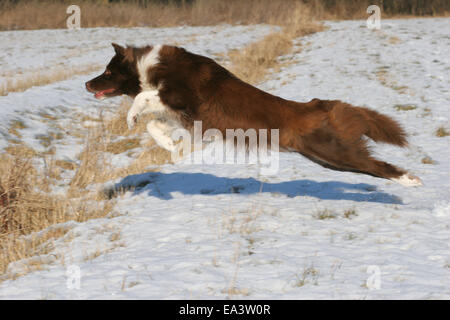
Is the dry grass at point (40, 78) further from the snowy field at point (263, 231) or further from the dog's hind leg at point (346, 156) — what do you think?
the dog's hind leg at point (346, 156)

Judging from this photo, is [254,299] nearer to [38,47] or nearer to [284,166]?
[284,166]

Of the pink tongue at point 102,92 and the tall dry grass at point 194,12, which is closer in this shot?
the pink tongue at point 102,92

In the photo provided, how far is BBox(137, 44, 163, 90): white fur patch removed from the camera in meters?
4.93

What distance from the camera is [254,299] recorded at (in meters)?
2.88

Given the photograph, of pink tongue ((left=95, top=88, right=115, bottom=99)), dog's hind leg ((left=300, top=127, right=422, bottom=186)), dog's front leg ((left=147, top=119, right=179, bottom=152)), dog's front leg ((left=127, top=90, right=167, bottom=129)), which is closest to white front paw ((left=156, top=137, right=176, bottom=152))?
dog's front leg ((left=147, top=119, right=179, bottom=152))

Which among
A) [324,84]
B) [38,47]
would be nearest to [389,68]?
Result: [324,84]

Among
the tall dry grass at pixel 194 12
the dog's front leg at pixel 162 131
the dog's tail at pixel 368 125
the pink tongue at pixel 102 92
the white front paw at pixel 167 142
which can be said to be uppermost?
the tall dry grass at pixel 194 12

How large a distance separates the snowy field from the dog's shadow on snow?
0.08ft

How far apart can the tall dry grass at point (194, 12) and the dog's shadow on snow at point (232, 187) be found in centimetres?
1583

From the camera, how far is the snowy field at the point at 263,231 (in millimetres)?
3064

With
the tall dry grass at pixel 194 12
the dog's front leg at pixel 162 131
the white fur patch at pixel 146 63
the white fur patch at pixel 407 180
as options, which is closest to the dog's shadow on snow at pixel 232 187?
the white fur patch at pixel 407 180

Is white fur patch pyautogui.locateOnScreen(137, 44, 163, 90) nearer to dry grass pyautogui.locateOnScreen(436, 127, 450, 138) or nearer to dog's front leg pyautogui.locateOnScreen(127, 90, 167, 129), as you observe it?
dog's front leg pyautogui.locateOnScreen(127, 90, 167, 129)

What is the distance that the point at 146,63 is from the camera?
4953 millimetres

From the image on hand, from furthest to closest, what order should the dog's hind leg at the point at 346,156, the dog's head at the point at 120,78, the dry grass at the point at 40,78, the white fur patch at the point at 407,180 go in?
1. the dry grass at the point at 40,78
2. the dog's head at the point at 120,78
3. the white fur patch at the point at 407,180
4. the dog's hind leg at the point at 346,156
